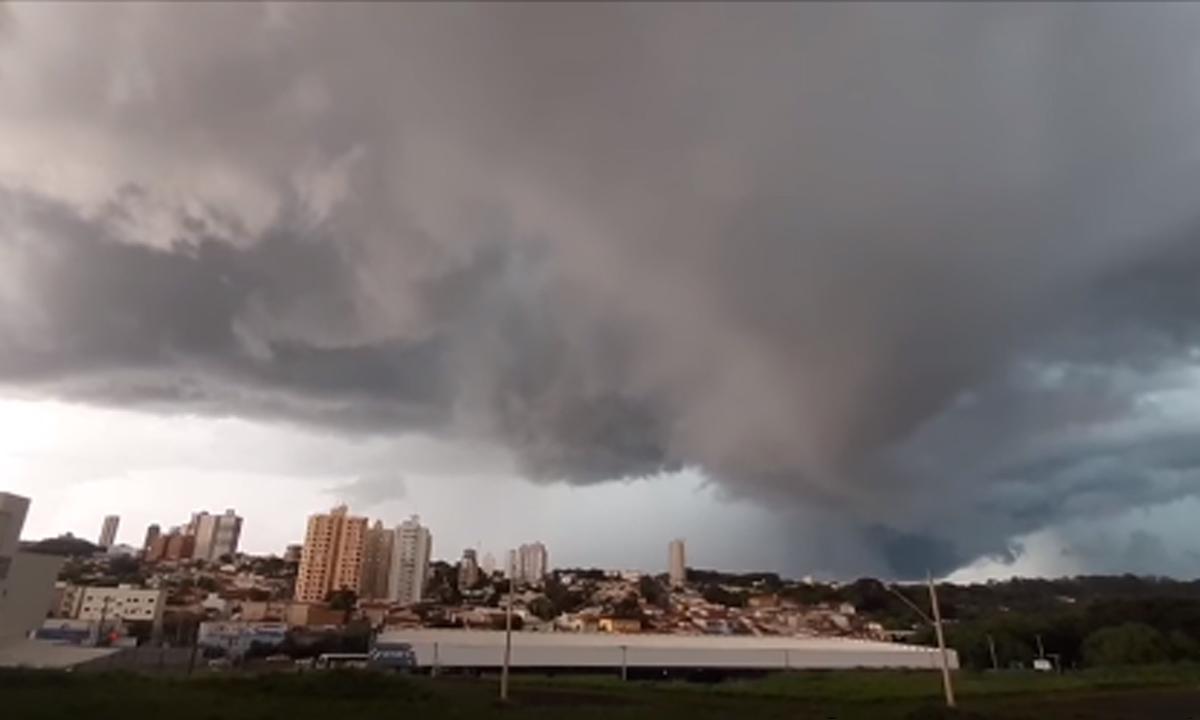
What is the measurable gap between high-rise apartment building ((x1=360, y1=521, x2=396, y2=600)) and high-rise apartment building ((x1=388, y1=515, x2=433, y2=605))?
1298 millimetres

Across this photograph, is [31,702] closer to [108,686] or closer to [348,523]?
[108,686]

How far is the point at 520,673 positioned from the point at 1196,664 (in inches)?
2587

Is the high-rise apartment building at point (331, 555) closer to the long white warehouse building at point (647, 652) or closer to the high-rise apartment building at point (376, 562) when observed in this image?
the high-rise apartment building at point (376, 562)

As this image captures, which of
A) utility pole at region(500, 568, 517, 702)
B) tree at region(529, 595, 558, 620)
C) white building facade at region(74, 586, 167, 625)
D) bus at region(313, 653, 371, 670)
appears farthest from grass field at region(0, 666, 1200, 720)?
tree at region(529, 595, 558, 620)

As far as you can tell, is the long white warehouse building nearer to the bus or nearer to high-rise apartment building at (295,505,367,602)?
the bus

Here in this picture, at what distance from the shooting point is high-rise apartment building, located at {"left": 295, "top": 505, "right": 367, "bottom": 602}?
171 m

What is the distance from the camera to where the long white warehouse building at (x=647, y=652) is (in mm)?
75312

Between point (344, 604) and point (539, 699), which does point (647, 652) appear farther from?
point (344, 604)

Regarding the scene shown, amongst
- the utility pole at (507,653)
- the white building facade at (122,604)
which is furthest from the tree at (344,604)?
the utility pole at (507,653)

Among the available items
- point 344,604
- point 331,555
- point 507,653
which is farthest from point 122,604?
point 507,653

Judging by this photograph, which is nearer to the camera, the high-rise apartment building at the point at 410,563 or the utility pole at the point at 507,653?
the utility pole at the point at 507,653

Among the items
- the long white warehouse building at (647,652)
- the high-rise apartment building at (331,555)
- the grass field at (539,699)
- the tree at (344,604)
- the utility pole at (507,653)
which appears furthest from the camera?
the high-rise apartment building at (331,555)

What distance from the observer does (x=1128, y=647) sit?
93250mm

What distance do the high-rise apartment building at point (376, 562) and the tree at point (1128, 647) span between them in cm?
13072
